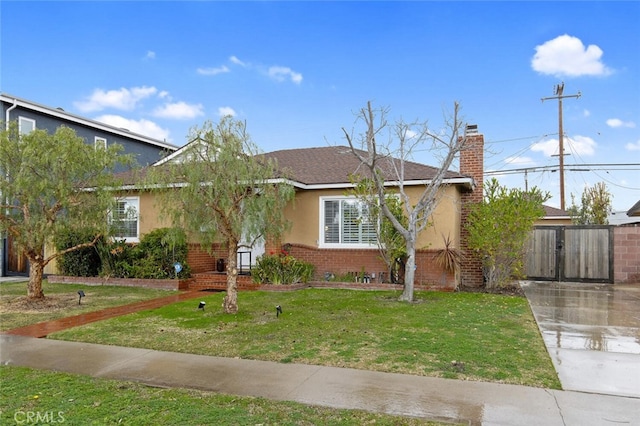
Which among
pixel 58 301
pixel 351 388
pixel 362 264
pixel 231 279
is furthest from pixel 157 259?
pixel 351 388

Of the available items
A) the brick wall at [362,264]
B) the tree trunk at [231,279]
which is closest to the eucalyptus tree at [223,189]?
the tree trunk at [231,279]

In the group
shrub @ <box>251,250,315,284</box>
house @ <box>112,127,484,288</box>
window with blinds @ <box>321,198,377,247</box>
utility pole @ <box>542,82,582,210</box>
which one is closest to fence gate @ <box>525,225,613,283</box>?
house @ <box>112,127,484,288</box>

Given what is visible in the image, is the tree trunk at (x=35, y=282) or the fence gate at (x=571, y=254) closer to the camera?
the tree trunk at (x=35, y=282)

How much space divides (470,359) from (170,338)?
436 centimetres

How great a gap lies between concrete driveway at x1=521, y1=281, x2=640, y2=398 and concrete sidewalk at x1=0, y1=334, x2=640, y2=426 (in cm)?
60

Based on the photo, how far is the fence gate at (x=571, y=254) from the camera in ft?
49.4

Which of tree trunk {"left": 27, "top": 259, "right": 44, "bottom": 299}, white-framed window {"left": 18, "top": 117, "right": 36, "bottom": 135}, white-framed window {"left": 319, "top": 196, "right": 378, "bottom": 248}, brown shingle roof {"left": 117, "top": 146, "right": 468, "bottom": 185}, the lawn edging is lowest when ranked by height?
the lawn edging

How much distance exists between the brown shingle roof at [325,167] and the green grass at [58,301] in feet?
16.3

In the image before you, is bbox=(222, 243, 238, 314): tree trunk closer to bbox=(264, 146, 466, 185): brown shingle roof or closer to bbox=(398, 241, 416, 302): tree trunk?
bbox=(264, 146, 466, 185): brown shingle roof

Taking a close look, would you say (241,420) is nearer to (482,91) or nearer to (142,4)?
(142,4)

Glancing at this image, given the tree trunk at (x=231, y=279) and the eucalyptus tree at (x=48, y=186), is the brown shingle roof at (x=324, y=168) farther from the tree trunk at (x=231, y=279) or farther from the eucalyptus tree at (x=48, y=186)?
the tree trunk at (x=231, y=279)

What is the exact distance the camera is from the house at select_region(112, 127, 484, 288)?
40.5 ft

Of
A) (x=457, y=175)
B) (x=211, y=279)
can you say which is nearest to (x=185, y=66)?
(x=211, y=279)

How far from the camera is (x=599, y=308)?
975 cm
